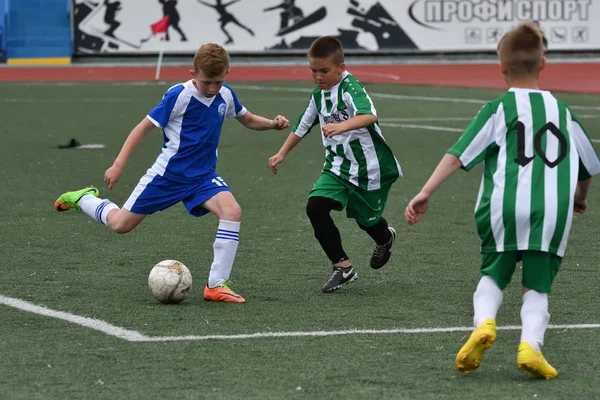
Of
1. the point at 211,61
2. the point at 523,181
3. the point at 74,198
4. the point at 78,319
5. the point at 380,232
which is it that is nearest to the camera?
the point at 523,181

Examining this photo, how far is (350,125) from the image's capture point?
6.50m

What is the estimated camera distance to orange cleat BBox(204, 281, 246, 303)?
21.1 feet

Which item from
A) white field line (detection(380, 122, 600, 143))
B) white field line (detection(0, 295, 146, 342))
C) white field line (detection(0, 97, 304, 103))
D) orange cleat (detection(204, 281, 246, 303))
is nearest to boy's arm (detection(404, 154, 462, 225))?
white field line (detection(0, 295, 146, 342))

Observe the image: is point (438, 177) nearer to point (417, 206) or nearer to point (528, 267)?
point (417, 206)

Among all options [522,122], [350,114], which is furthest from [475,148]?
[350,114]

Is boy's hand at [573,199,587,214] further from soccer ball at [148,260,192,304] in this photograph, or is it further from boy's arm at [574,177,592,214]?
soccer ball at [148,260,192,304]

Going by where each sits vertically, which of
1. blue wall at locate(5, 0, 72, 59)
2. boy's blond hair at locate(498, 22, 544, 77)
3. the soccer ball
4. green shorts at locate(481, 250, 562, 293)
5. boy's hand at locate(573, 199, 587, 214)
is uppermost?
boy's blond hair at locate(498, 22, 544, 77)

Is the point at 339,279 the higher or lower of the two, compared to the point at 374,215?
lower

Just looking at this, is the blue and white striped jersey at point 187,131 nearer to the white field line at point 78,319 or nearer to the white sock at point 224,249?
the white sock at point 224,249

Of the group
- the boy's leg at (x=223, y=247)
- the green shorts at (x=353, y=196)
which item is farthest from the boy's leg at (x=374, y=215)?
the boy's leg at (x=223, y=247)

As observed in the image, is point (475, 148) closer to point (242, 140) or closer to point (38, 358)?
point (38, 358)

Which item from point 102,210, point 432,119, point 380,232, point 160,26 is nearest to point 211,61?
point 102,210

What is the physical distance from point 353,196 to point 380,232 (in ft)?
1.17

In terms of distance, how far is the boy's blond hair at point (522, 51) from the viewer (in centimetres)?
481
